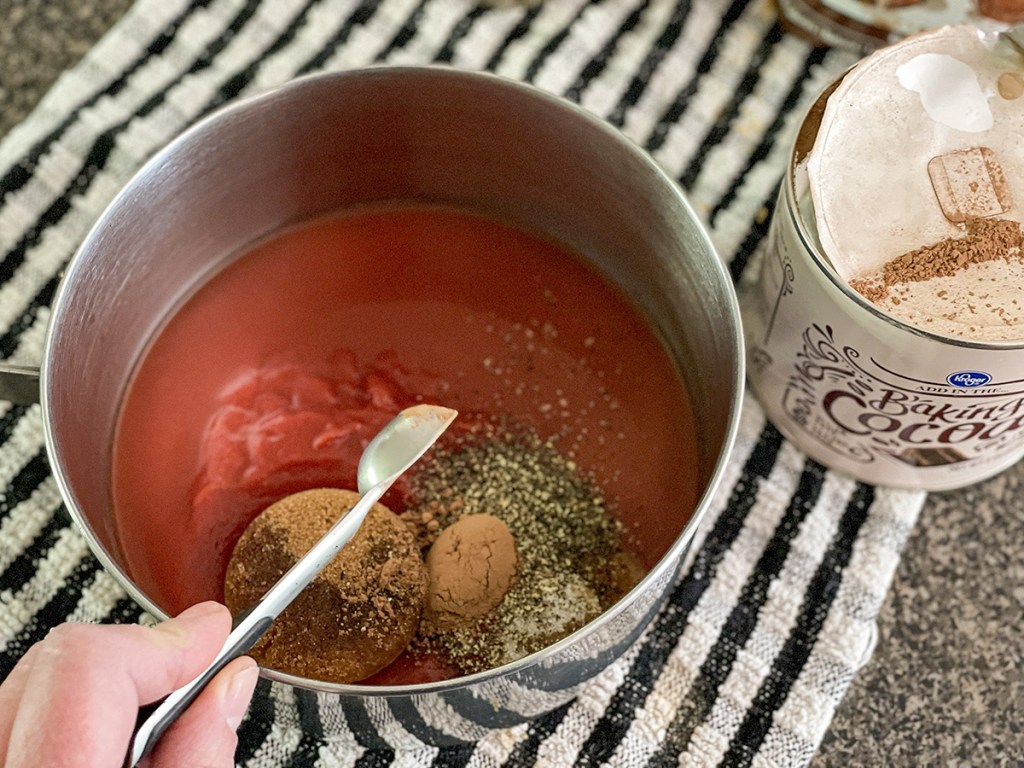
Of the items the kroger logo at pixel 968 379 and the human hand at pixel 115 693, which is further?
the kroger logo at pixel 968 379

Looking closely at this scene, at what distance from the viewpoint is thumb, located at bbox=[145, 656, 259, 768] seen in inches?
13.5

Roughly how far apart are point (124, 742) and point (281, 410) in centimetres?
25

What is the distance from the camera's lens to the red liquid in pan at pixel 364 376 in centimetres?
52

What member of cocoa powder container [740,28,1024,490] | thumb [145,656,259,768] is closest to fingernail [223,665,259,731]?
thumb [145,656,259,768]

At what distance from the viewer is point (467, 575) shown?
471mm

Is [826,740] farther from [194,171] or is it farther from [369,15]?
[369,15]

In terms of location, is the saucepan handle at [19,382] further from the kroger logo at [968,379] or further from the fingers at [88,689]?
the kroger logo at [968,379]

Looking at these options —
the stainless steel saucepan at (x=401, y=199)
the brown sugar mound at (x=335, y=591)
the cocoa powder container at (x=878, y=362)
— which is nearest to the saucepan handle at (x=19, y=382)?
the stainless steel saucepan at (x=401, y=199)

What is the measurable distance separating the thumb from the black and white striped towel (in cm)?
5

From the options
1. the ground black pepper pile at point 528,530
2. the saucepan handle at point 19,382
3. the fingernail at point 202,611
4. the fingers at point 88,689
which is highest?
the saucepan handle at point 19,382

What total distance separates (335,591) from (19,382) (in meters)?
0.17

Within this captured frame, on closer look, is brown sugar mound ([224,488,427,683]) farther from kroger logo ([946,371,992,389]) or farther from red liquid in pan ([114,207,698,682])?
kroger logo ([946,371,992,389])

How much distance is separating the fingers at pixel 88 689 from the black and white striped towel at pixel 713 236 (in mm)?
71

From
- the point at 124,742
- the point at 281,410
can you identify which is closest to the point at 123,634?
the point at 124,742
